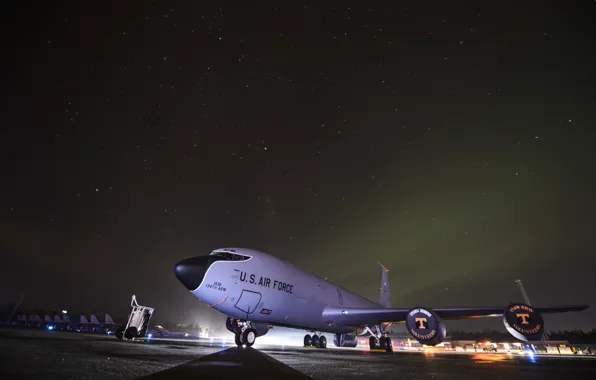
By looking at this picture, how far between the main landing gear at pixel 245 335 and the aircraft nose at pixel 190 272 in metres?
3.78

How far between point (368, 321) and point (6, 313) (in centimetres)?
13927

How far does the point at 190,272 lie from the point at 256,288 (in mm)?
3831

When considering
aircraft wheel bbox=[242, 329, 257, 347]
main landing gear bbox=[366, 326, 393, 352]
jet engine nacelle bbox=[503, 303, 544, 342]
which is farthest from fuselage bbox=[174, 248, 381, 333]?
jet engine nacelle bbox=[503, 303, 544, 342]

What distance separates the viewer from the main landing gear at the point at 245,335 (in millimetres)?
16766

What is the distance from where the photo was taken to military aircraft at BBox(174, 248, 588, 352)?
15.9 meters

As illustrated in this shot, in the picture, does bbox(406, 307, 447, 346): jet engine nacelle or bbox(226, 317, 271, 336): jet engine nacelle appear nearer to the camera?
bbox(406, 307, 447, 346): jet engine nacelle

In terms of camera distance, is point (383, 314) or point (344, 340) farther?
point (344, 340)

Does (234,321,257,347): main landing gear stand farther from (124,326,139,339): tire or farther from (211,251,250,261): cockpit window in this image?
(124,326,139,339): tire

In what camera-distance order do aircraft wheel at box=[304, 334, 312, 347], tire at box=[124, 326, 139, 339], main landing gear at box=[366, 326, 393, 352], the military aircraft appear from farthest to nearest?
aircraft wheel at box=[304, 334, 312, 347] < main landing gear at box=[366, 326, 393, 352] < tire at box=[124, 326, 139, 339] < the military aircraft

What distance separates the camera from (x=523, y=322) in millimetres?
16094

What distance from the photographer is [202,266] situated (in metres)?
15.8

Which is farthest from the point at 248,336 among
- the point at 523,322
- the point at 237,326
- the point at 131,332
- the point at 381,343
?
the point at 523,322

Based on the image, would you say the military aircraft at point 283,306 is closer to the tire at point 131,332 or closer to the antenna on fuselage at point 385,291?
the tire at point 131,332

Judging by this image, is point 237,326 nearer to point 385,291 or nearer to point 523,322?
point 523,322
